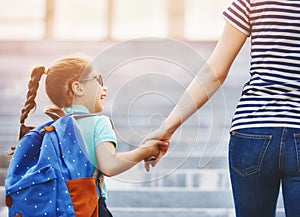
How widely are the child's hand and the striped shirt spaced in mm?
305

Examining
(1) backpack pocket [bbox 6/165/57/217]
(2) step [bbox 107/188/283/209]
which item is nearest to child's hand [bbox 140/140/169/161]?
(1) backpack pocket [bbox 6/165/57/217]

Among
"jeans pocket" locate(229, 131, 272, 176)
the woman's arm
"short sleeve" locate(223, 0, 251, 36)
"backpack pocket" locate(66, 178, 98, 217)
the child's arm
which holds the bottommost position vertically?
"backpack pocket" locate(66, 178, 98, 217)

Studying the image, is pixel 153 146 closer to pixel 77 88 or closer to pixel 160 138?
pixel 160 138

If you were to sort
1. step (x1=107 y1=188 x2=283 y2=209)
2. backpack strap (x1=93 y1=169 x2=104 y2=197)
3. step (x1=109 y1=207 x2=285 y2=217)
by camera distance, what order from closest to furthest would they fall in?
backpack strap (x1=93 y1=169 x2=104 y2=197), step (x1=109 y1=207 x2=285 y2=217), step (x1=107 y1=188 x2=283 y2=209)

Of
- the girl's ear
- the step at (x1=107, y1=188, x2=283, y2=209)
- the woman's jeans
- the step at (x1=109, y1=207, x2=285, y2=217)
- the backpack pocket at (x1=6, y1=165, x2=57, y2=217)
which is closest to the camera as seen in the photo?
the woman's jeans

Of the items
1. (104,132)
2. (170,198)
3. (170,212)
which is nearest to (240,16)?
(104,132)

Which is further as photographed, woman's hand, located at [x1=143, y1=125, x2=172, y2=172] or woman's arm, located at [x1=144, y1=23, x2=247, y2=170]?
woman's hand, located at [x1=143, y1=125, x2=172, y2=172]

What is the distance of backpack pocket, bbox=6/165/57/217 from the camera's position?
1.82 metres

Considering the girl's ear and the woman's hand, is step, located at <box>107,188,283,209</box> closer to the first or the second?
the girl's ear

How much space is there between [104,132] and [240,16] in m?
0.56

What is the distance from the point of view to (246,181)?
1.47 m

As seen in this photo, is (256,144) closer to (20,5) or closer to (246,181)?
(246,181)

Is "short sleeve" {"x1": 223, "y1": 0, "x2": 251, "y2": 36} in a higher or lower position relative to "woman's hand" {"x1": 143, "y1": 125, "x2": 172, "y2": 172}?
higher

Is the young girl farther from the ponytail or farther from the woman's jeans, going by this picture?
the woman's jeans
